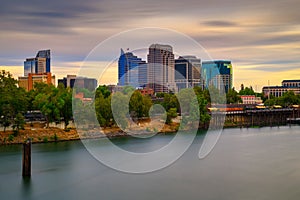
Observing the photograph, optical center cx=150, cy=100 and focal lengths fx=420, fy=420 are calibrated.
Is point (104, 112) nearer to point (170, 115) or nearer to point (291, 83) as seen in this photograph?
point (170, 115)

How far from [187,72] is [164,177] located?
3844 cm

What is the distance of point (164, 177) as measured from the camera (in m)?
10.5

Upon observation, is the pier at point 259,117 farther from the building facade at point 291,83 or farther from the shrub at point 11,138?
the building facade at point 291,83

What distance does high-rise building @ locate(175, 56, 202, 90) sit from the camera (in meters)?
42.3

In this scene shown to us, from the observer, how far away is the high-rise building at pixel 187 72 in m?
42.3

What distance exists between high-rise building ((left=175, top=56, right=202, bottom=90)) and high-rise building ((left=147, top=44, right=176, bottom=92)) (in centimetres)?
232

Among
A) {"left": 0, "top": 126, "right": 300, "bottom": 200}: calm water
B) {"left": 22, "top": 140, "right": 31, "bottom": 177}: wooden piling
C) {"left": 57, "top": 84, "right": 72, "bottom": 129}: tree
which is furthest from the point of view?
{"left": 57, "top": 84, "right": 72, "bottom": 129}: tree

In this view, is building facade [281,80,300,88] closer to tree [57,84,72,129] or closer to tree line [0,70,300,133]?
tree line [0,70,300,133]

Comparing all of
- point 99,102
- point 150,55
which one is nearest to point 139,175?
point 99,102

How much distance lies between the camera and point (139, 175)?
10750 millimetres

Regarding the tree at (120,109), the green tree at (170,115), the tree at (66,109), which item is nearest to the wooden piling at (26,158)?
the tree at (66,109)

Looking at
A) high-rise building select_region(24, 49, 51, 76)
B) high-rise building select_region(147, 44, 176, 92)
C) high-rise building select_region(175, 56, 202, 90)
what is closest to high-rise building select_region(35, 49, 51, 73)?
high-rise building select_region(24, 49, 51, 76)

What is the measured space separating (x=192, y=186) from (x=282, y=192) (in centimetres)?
196

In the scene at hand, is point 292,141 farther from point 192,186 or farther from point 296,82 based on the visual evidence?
point 296,82
